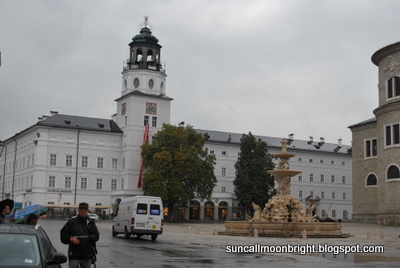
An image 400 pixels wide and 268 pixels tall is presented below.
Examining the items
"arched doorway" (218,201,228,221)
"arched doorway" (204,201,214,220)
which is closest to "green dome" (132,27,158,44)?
"arched doorway" (204,201,214,220)

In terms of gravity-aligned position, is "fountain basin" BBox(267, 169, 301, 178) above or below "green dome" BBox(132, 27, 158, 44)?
below

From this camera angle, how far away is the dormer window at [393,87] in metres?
54.9

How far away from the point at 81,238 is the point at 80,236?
0.16ft

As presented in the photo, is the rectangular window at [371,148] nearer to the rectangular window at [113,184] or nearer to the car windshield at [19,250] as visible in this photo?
the rectangular window at [113,184]

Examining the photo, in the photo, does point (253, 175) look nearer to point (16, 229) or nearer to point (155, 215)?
point (155, 215)

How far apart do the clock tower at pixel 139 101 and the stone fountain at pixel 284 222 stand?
141 feet

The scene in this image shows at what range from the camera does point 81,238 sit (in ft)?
31.1

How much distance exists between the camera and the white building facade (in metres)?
75.9

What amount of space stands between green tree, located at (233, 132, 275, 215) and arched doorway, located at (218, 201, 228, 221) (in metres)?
7.23

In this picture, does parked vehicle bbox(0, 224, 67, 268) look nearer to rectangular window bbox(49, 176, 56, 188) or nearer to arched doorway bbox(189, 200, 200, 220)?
rectangular window bbox(49, 176, 56, 188)

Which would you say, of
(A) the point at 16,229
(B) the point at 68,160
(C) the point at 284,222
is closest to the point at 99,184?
(B) the point at 68,160

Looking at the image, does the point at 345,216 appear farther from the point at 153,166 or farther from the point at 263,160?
the point at 153,166

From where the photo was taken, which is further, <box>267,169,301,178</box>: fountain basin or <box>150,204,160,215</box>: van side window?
<box>267,169,301,178</box>: fountain basin

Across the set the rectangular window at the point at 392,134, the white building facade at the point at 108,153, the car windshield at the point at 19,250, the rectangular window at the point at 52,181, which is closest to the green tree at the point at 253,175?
the white building facade at the point at 108,153
